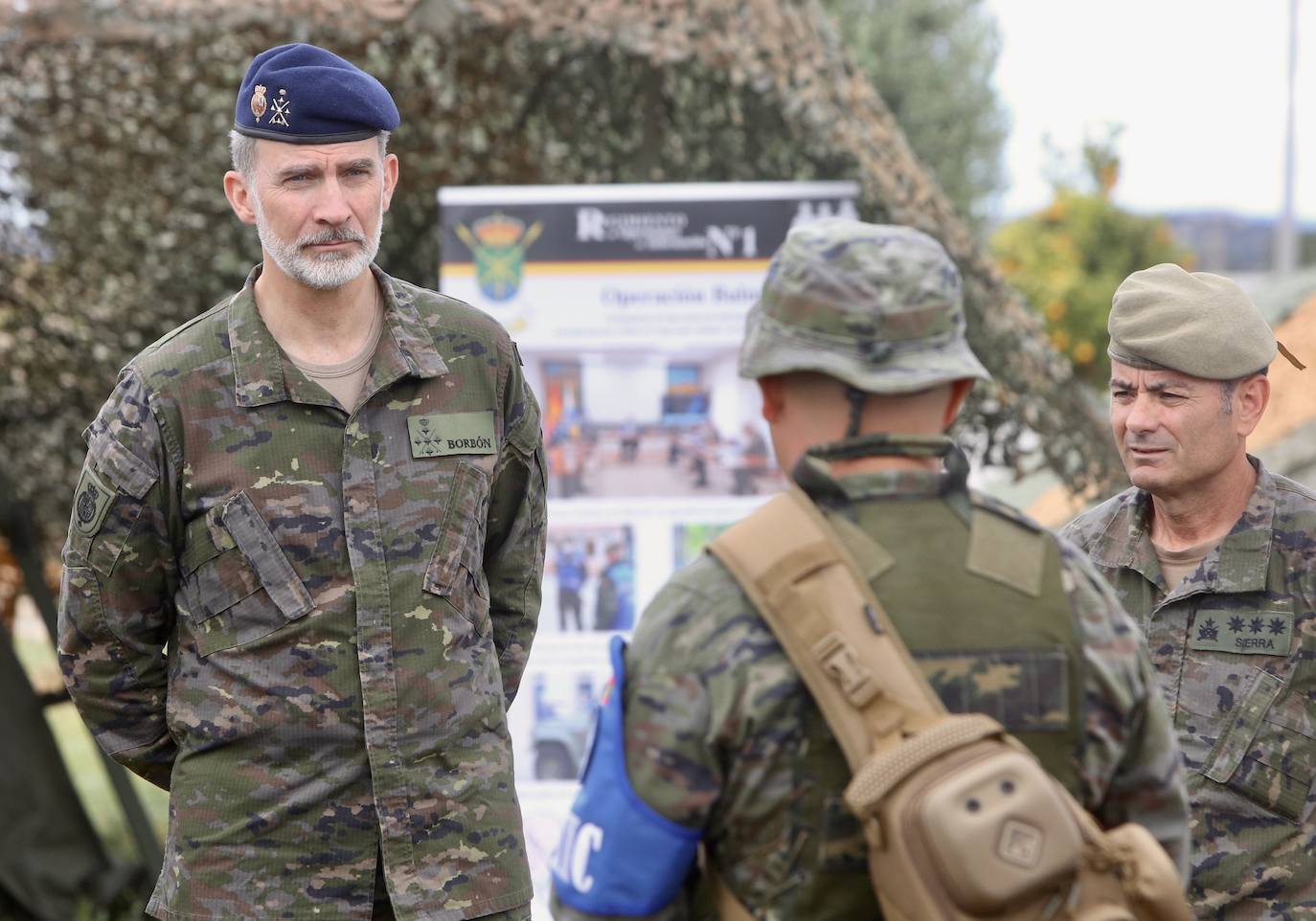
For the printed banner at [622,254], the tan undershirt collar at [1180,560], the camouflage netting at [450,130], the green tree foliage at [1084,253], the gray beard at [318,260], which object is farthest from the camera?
the green tree foliage at [1084,253]

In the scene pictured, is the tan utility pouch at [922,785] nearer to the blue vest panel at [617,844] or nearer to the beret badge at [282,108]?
the blue vest panel at [617,844]

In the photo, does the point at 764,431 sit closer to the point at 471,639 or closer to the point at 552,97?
the point at 552,97

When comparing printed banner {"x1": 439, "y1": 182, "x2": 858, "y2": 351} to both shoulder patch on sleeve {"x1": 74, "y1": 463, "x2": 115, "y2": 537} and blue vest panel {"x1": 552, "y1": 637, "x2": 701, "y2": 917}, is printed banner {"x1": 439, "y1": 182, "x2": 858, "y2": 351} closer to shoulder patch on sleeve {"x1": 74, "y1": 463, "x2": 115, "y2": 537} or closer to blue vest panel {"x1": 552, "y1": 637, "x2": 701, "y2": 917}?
shoulder patch on sleeve {"x1": 74, "y1": 463, "x2": 115, "y2": 537}

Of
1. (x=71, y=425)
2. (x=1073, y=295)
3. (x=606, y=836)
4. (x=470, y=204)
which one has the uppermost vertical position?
(x=470, y=204)

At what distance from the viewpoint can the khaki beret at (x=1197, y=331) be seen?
288 cm

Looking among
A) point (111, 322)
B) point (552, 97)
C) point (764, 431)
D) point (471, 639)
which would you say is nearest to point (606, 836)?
point (471, 639)

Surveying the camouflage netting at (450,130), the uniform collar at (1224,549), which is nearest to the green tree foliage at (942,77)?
the camouflage netting at (450,130)

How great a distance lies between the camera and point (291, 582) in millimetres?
2719

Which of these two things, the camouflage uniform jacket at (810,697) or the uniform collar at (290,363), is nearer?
the camouflage uniform jacket at (810,697)

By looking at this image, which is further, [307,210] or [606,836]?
[307,210]

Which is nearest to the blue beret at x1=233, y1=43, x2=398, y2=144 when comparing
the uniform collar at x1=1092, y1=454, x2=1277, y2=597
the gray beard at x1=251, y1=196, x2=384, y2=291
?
the gray beard at x1=251, y1=196, x2=384, y2=291

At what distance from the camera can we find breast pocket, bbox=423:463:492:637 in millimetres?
2812

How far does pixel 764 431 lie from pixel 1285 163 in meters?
14.5

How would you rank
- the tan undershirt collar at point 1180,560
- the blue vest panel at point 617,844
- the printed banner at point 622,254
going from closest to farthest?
the blue vest panel at point 617,844
the tan undershirt collar at point 1180,560
the printed banner at point 622,254
